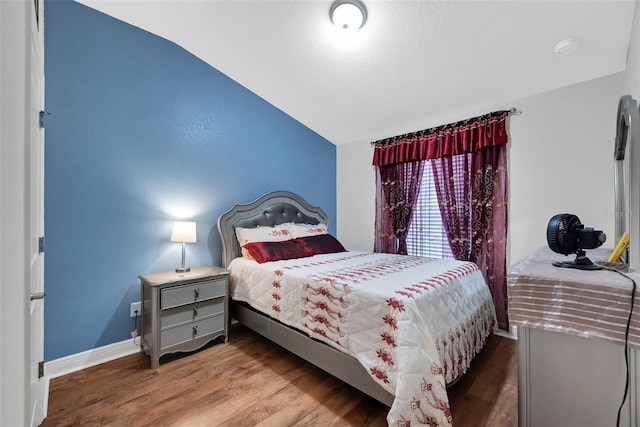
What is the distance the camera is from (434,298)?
62.9 inches

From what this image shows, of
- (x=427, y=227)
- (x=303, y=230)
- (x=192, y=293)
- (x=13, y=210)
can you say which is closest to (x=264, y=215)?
(x=303, y=230)

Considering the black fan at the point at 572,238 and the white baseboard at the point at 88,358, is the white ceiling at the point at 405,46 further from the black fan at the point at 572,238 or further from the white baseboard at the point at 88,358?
the white baseboard at the point at 88,358

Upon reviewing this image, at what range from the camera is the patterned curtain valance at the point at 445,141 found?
268 cm

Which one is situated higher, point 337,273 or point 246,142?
point 246,142

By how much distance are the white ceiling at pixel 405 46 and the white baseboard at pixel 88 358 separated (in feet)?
8.99

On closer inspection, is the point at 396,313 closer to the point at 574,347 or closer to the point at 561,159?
the point at 574,347

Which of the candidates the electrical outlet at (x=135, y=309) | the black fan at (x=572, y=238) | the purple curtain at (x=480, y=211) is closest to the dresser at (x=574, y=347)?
the black fan at (x=572, y=238)

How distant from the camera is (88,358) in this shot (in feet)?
6.73

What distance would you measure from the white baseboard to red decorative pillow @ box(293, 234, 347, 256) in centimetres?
177

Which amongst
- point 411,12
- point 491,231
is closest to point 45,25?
point 411,12

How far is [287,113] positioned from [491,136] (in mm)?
2420

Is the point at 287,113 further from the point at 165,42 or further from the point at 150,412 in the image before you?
the point at 150,412

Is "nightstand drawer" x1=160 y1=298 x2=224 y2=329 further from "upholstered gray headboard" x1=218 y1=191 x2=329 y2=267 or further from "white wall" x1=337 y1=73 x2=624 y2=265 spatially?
"white wall" x1=337 y1=73 x2=624 y2=265

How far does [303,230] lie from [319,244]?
1.09 feet
